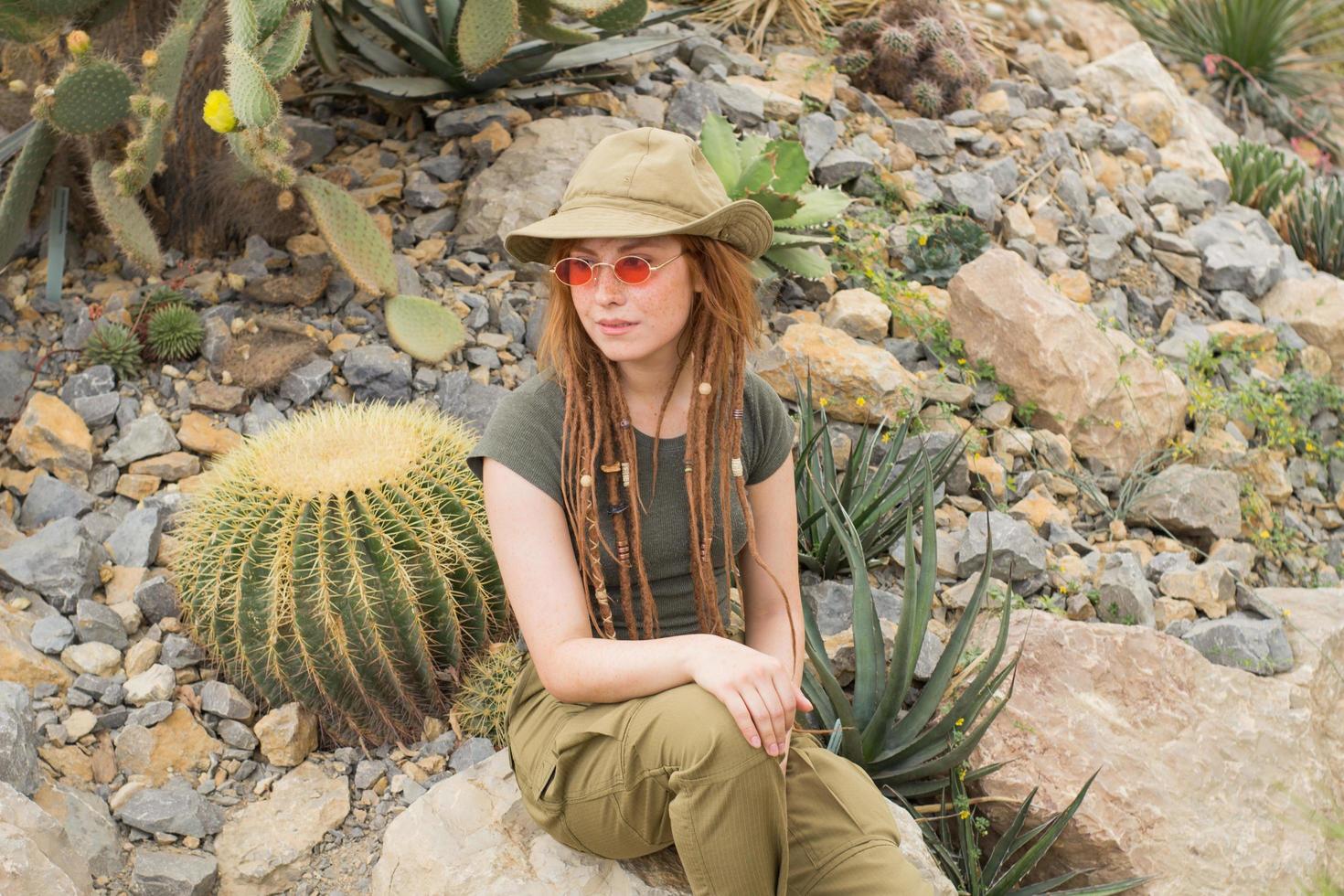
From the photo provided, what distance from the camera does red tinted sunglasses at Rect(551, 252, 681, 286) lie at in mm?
2133

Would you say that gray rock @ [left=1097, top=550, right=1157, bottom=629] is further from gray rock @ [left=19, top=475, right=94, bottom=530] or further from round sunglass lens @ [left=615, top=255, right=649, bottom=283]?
gray rock @ [left=19, top=475, right=94, bottom=530]

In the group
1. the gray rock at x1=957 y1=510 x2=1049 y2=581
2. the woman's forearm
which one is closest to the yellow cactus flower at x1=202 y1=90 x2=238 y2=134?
the woman's forearm

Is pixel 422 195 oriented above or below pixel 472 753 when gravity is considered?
above

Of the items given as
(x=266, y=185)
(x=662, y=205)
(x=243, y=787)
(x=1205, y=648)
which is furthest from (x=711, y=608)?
(x=266, y=185)

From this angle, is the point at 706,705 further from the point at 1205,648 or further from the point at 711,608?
the point at 1205,648

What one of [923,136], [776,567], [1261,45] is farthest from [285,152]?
[1261,45]

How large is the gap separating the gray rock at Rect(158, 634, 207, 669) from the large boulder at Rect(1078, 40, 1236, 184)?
5044mm

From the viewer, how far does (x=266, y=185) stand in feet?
13.6

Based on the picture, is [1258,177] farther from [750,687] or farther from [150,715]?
[150,715]

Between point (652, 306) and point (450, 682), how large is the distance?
4.18 feet

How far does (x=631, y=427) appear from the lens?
232 cm

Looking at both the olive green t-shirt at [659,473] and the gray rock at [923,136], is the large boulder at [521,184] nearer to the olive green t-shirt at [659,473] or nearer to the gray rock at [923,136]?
the gray rock at [923,136]

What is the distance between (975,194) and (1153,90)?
198cm

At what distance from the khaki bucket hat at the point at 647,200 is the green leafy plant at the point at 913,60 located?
12.5ft
